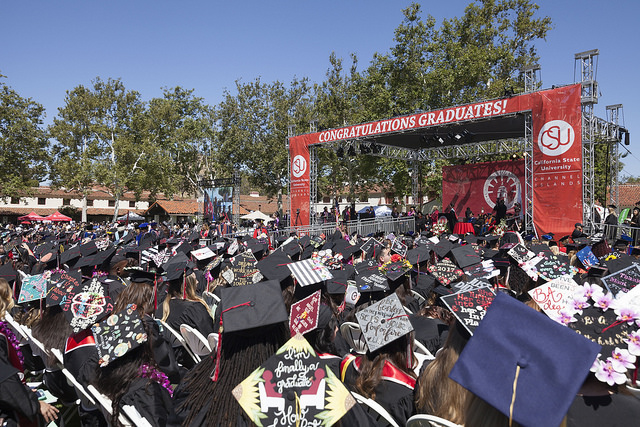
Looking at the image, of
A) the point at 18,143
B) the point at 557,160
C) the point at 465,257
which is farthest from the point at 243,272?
the point at 18,143

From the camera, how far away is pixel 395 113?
2816cm

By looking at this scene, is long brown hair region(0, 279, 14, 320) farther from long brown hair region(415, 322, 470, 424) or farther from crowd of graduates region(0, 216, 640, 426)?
long brown hair region(415, 322, 470, 424)

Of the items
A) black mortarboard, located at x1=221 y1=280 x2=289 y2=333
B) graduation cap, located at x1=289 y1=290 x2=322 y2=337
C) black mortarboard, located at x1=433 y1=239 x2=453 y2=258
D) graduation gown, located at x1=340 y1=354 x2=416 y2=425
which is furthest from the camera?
black mortarboard, located at x1=433 y1=239 x2=453 y2=258

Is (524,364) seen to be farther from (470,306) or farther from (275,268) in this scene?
(275,268)

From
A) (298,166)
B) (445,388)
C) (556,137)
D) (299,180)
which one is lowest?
(445,388)

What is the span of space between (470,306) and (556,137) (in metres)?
13.1

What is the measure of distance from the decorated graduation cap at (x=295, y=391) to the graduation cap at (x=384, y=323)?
2.97 feet

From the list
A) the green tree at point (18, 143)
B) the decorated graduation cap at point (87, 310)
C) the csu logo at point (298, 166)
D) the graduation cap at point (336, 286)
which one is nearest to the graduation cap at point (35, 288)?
the decorated graduation cap at point (87, 310)

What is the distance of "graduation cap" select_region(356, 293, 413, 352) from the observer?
2551 mm

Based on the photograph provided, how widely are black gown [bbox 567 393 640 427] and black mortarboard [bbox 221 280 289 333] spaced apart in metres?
1.16

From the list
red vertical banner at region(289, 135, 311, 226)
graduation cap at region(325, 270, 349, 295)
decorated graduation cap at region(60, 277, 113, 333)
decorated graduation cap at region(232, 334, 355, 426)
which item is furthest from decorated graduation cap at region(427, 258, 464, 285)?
red vertical banner at region(289, 135, 311, 226)

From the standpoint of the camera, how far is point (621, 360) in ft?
5.34

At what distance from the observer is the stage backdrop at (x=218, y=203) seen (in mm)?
31469

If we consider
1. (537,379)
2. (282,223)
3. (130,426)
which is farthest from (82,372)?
(282,223)
